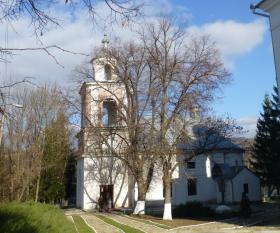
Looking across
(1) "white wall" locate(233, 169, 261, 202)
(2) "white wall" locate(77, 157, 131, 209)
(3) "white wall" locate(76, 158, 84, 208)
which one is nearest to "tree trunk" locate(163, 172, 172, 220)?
(2) "white wall" locate(77, 157, 131, 209)

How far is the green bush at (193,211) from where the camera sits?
109 feet

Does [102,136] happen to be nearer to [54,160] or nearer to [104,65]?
[104,65]

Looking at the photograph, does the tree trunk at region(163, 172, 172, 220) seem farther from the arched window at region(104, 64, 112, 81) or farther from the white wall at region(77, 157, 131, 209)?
the white wall at region(77, 157, 131, 209)

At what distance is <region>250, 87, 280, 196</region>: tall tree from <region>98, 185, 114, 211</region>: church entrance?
54.3 feet

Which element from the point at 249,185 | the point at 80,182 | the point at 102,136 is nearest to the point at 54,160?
the point at 80,182

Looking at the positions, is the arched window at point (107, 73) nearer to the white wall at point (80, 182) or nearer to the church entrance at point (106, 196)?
the white wall at point (80, 182)

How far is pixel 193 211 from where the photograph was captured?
3347 cm

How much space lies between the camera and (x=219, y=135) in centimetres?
3522

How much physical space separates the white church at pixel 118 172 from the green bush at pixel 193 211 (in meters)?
2.85

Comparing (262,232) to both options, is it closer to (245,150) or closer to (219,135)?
(219,135)

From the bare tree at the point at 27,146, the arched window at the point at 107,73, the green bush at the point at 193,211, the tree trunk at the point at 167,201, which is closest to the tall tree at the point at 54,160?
the bare tree at the point at 27,146

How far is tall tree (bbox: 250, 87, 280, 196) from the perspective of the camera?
46.4 m

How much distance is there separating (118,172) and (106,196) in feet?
8.74

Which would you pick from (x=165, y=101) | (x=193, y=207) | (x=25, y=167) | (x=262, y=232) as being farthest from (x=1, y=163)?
(x=262, y=232)
